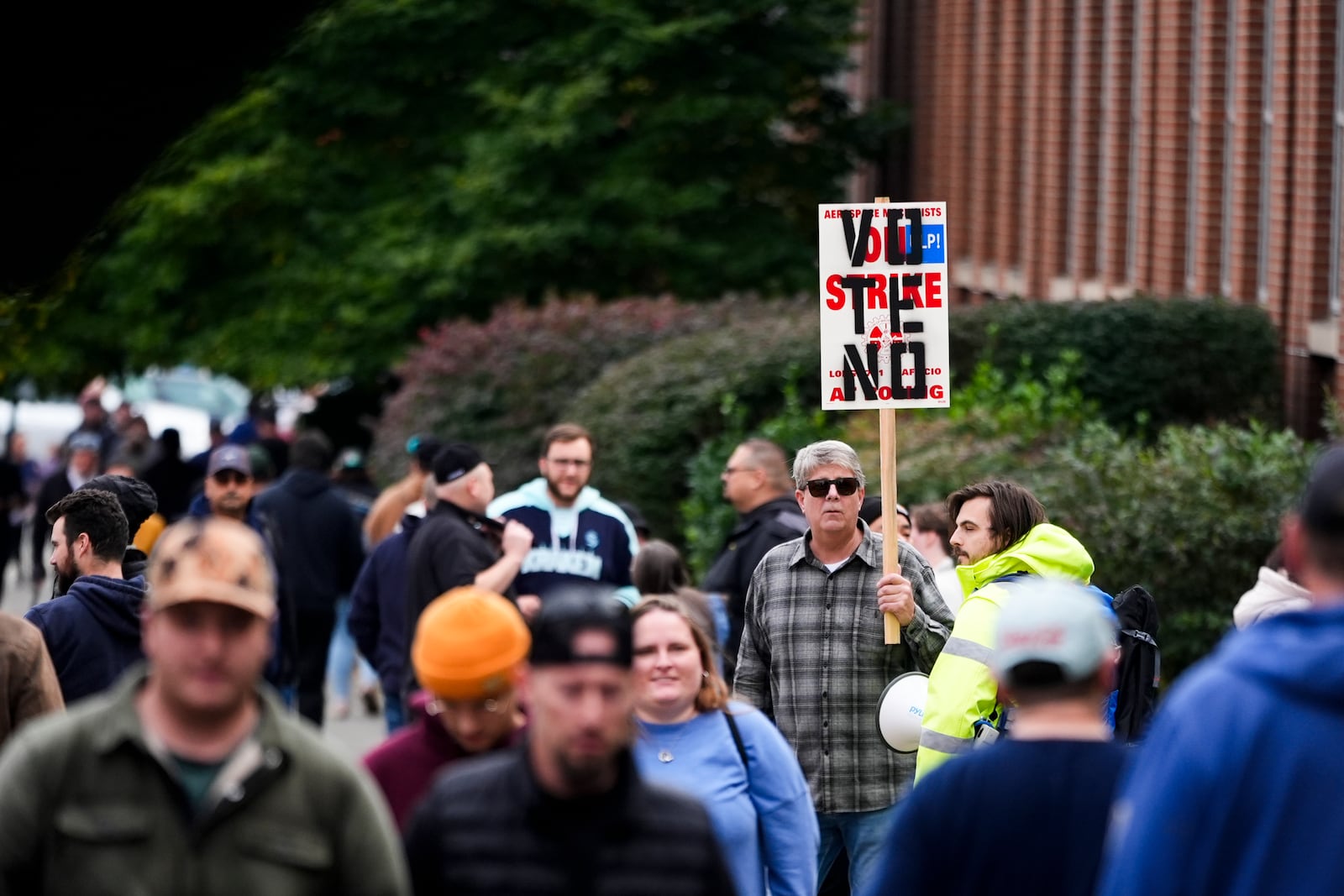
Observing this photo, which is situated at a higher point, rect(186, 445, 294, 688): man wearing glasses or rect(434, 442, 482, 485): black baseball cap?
rect(434, 442, 482, 485): black baseball cap

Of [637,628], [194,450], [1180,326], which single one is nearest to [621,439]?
[1180,326]

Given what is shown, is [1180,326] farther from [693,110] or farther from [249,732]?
[249,732]

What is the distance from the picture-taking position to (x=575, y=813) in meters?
4.12

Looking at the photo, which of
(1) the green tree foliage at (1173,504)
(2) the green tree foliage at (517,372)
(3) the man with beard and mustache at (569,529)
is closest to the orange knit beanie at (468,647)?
(3) the man with beard and mustache at (569,529)

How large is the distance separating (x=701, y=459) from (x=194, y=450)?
20.0 metres

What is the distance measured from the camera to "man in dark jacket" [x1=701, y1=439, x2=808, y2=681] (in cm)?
1013

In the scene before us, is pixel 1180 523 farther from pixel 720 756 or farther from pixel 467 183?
pixel 467 183

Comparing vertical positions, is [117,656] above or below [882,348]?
below

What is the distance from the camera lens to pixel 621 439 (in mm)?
16828

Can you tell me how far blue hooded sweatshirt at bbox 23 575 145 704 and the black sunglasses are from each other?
2.17 metres

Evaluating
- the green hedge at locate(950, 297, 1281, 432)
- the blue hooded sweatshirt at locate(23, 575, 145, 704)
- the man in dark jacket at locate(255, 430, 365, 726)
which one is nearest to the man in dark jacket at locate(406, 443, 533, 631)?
the blue hooded sweatshirt at locate(23, 575, 145, 704)

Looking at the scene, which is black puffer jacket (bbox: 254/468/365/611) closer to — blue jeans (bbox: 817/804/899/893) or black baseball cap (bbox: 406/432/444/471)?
black baseball cap (bbox: 406/432/444/471)

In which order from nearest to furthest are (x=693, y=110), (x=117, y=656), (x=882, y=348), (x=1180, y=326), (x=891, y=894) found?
1. (x=891, y=894)
2. (x=117, y=656)
3. (x=882, y=348)
4. (x=1180, y=326)
5. (x=693, y=110)

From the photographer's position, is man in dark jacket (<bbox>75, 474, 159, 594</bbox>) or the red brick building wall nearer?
man in dark jacket (<bbox>75, 474, 159, 594</bbox>)
